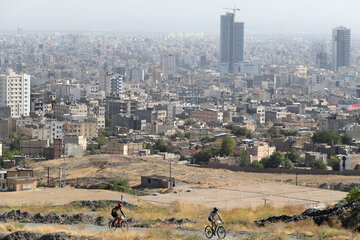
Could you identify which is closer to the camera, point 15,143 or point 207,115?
point 15,143

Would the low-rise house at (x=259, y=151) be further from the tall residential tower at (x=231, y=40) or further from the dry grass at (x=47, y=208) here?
the tall residential tower at (x=231, y=40)

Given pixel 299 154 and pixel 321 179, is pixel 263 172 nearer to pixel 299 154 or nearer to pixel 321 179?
pixel 321 179

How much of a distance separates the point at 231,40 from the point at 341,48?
19.0 m

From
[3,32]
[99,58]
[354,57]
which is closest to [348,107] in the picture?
[99,58]

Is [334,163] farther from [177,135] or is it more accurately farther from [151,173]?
[177,135]

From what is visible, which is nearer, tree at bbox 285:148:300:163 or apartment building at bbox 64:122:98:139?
tree at bbox 285:148:300:163

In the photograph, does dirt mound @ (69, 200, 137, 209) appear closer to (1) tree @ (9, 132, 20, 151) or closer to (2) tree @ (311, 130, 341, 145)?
(1) tree @ (9, 132, 20, 151)

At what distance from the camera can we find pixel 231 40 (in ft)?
419

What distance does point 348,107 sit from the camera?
197 ft

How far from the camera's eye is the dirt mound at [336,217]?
832 centimetres

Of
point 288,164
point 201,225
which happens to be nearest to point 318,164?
point 288,164

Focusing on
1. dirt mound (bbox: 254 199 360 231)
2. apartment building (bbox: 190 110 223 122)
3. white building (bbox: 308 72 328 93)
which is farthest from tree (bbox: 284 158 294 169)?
white building (bbox: 308 72 328 93)

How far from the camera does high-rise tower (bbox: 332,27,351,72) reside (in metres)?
115

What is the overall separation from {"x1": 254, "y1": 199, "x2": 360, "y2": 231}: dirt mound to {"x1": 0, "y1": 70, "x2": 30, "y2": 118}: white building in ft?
126
